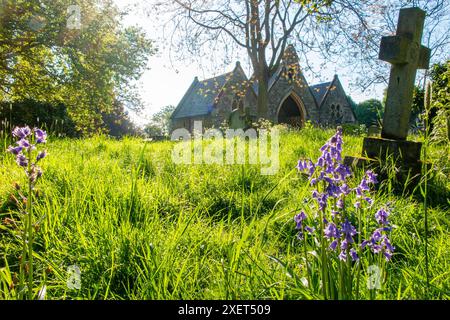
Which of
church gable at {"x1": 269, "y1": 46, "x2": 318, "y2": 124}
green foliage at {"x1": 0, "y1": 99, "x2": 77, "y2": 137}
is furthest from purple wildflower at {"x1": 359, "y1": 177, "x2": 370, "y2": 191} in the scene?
church gable at {"x1": 269, "y1": 46, "x2": 318, "y2": 124}

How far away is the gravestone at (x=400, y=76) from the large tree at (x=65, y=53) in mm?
12871

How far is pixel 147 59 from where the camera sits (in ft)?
63.7

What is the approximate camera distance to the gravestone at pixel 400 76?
4914 millimetres

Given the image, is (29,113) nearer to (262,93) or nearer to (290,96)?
(262,93)

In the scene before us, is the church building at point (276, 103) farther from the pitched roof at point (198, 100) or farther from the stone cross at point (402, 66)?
the stone cross at point (402, 66)

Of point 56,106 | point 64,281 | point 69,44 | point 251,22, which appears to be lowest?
point 64,281

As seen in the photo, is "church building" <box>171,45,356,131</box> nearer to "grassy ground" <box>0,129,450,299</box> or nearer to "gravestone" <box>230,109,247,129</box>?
"gravestone" <box>230,109,247,129</box>

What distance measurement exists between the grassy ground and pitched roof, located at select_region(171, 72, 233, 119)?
2581 centimetres

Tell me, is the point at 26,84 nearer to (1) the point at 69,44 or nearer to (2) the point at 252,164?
(1) the point at 69,44

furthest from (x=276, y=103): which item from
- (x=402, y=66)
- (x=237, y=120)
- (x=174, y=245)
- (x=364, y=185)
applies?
(x=364, y=185)

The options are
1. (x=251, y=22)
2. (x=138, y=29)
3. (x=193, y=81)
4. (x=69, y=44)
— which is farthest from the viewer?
(x=193, y=81)

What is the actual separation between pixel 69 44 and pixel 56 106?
3.18 m

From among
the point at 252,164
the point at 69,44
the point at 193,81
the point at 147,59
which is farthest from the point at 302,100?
the point at 252,164

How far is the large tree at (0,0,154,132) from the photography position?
13.1m
